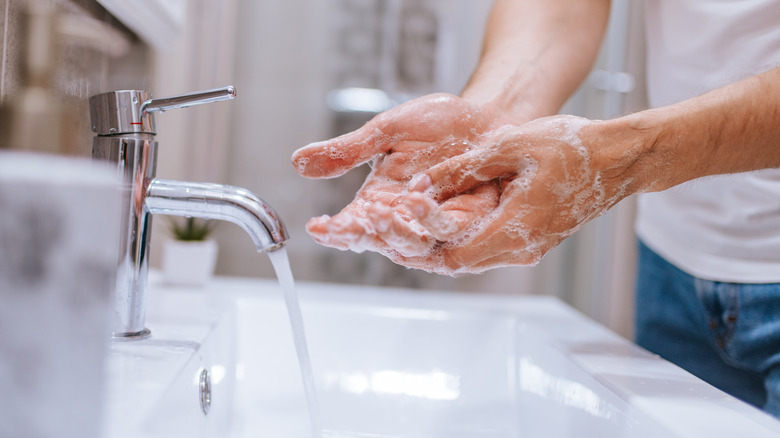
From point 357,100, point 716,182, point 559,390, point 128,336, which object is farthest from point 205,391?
point 357,100

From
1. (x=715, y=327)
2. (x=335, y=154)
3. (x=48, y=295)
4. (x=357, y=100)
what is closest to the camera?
(x=48, y=295)

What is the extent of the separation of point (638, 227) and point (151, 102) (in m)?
0.66

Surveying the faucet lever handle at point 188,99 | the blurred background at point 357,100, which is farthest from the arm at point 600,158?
the blurred background at point 357,100

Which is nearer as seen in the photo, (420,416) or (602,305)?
(420,416)

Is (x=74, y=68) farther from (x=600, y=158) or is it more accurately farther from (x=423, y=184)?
(x=600, y=158)

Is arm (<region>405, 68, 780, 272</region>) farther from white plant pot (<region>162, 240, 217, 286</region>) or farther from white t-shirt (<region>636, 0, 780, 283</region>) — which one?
white plant pot (<region>162, 240, 217, 286</region>)

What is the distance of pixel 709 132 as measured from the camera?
1.63ft

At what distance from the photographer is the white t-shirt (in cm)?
63

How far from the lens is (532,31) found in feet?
2.39

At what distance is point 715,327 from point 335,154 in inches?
18.3

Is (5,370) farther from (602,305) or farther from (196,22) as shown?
(602,305)

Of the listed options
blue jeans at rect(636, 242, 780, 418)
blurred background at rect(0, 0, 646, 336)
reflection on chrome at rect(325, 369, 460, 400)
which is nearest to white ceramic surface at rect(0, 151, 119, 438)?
reflection on chrome at rect(325, 369, 460, 400)

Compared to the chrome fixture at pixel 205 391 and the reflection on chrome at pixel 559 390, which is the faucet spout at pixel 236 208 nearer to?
the chrome fixture at pixel 205 391

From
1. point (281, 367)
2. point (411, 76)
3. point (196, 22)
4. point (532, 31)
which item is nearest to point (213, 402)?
point (281, 367)
